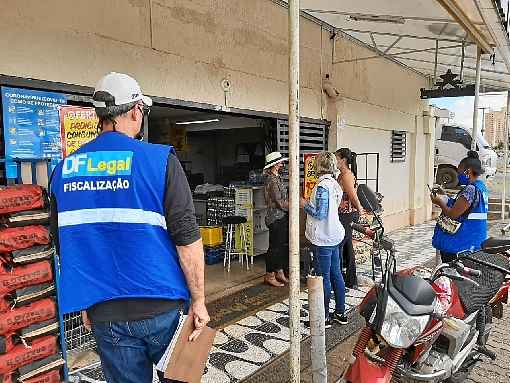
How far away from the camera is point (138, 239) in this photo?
5.52ft

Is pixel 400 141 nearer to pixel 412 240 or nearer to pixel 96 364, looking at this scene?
pixel 412 240

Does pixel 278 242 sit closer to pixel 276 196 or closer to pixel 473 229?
pixel 276 196

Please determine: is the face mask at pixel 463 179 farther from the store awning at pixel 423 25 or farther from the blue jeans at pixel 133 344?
the blue jeans at pixel 133 344

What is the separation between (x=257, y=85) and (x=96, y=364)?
12.4ft

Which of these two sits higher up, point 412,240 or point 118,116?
point 118,116

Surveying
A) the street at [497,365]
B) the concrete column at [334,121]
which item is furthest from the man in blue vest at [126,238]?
the concrete column at [334,121]

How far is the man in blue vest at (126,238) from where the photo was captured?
168 centimetres

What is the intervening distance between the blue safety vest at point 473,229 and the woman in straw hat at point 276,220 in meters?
1.90

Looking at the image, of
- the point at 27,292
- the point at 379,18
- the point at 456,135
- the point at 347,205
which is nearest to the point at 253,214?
the point at 347,205

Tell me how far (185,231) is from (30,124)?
2.24m

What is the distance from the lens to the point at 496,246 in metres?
3.49

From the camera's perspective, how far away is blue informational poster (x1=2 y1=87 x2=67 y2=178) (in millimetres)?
3178

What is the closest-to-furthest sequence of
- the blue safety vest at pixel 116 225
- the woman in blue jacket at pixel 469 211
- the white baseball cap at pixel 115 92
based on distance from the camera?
the blue safety vest at pixel 116 225 → the white baseball cap at pixel 115 92 → the woman in blue jacket at pixel 469 211

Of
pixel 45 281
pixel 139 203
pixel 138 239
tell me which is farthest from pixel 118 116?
pixel 45 281
